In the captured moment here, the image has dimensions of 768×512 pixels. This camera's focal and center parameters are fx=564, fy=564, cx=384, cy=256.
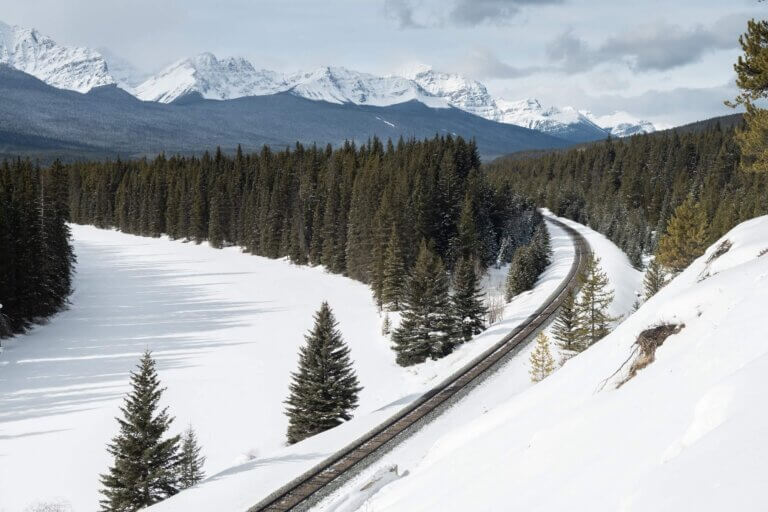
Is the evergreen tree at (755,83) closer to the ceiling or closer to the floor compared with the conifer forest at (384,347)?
closer to the ceiling

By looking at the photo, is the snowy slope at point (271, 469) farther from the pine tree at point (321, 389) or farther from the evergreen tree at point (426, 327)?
the evergreen tree at point (426, 327)

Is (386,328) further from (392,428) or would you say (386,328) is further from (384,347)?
(392,428)

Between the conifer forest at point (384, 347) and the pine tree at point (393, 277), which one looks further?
the pine tree at point (393, 277)

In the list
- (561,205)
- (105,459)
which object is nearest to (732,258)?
(105,459)

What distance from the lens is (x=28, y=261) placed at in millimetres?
46000

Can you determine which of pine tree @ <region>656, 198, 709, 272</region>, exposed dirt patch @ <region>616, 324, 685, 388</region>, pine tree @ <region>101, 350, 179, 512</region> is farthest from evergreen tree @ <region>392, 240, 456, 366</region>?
exposed dirt patch @ <region>616, 324, 685, 388</region>

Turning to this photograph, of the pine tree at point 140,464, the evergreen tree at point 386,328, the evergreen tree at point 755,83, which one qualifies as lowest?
A: the evergreen tree at point 386,328

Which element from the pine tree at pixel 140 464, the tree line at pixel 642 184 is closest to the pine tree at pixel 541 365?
the pine tree at pixel 140 464

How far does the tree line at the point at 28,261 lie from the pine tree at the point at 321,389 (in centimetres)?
2880

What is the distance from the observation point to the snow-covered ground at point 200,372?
2209 cm

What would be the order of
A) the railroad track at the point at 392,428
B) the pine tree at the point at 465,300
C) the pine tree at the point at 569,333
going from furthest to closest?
the pine tree at the point at 465,300 → the pine tree at the point at 569,333 → the railroad track at the point at 392,428

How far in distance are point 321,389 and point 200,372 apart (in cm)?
1488

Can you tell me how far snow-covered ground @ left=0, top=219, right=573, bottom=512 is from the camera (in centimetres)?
2209

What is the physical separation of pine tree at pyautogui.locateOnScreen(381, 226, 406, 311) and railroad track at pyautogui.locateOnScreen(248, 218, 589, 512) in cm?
1490
